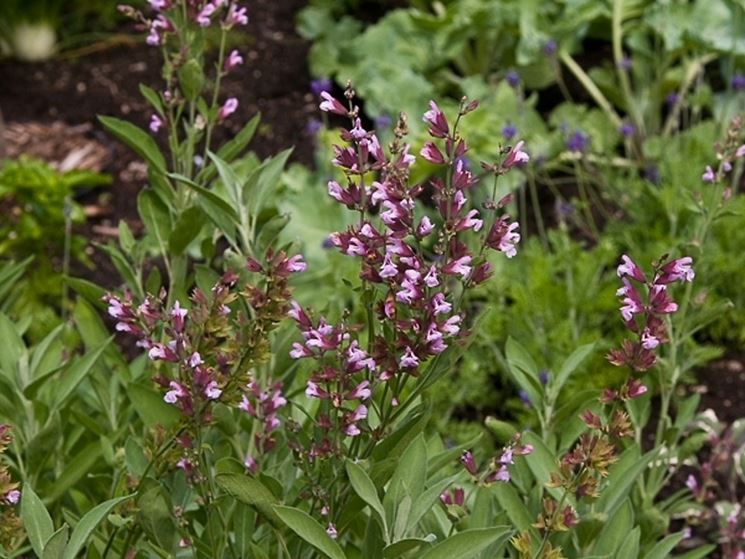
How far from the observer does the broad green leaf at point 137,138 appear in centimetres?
232

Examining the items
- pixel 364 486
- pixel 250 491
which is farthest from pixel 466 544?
pixel 250 491

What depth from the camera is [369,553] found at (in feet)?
5.75

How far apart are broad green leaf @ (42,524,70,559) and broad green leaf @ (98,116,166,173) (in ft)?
2.84

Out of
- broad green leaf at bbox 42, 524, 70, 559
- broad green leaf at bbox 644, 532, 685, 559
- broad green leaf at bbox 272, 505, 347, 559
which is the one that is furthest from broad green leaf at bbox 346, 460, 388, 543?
broad green leaf at bbox 644, 532, 685, 559

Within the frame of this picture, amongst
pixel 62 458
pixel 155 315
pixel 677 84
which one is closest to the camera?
pixel 155 315

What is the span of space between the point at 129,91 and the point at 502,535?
158 inches

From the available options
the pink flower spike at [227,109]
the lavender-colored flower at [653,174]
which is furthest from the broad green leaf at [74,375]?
the lavender-colored flower at [653,174]

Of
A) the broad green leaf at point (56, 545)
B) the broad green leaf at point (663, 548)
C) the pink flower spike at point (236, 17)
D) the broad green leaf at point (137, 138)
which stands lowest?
the broad green leaf at point (56, 545)

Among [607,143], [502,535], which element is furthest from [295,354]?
[607,143]

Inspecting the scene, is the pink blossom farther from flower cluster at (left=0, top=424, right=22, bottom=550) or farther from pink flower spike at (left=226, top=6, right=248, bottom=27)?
pink flower spike at (left=226, top=6, right=248, bottom=27)

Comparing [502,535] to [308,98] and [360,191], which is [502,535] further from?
[308,98]

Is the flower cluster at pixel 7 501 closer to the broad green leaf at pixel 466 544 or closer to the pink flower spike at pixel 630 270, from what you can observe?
the broad green leaf at pixel 466 544

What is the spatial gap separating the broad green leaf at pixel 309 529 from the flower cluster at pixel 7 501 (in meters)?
0.30

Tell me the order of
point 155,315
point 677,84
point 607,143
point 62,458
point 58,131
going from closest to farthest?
point 155,315, point 62,458, point 607,143, point 677,84, point 58,131
